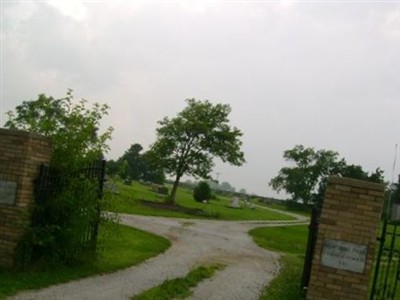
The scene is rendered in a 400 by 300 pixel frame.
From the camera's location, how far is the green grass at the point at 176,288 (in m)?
9.45

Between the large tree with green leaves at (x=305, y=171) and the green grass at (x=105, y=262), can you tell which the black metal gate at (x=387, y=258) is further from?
the large tree with green leaves at (x=305, y=171)

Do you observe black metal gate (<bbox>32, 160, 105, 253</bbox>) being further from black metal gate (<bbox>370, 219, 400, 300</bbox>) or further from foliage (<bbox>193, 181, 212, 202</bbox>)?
foliage (<bbox>193, 181, 212, 202</bbox>)

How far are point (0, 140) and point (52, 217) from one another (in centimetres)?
168

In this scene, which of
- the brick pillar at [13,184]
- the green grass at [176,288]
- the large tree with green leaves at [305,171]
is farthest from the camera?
the large tree with green leaves at [305,171]

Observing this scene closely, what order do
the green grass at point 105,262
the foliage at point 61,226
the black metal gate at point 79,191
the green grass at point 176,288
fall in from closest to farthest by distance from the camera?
the green grass at point 105,262 < the green grass at point 176,288 < the foliage at point 61,226 < the black metal gate at point 79,191

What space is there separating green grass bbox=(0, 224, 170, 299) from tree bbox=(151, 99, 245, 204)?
21.5 metres

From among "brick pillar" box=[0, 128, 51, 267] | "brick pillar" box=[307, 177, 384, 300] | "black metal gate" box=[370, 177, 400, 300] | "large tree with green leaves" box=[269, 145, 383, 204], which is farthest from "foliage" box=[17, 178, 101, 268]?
"large tree with green leaves" box=[269, 145, 383, 204]

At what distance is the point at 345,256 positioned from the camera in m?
8.11

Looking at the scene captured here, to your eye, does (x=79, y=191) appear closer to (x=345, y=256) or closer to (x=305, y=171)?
(x=345, y=256)

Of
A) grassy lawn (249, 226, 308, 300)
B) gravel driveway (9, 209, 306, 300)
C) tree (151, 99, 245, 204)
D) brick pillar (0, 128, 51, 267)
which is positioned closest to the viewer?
gravel driveway (9, 209, 306, 300)

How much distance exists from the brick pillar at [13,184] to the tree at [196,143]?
29.4m

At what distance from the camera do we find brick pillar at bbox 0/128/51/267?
10.0 m

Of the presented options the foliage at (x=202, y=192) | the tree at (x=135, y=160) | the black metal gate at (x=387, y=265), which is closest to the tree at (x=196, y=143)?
the foliage at (x=202, y=192)

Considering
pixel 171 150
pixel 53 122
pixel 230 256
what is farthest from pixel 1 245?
pixel 171 150
